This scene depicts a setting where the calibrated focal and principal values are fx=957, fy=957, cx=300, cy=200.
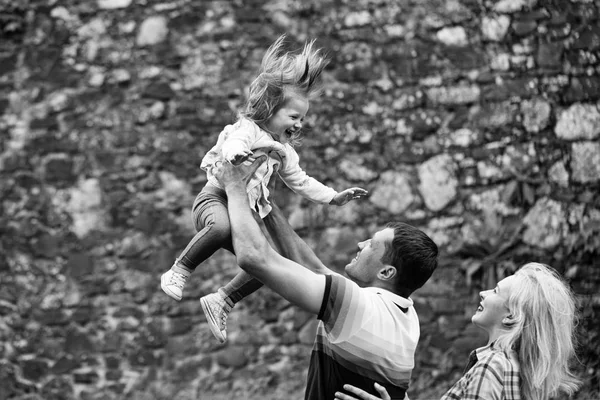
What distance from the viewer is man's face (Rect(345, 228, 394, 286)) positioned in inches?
123

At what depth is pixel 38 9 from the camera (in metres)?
7.04

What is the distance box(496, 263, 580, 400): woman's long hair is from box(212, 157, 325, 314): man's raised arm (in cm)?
62

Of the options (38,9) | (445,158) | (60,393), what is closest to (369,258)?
(445,158)

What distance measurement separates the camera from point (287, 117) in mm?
3145

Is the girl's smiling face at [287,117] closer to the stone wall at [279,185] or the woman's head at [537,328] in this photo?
the woman's head at [537,328]

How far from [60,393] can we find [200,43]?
2.67 metres

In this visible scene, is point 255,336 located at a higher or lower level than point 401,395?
lower

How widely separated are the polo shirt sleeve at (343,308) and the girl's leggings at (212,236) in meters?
0.38

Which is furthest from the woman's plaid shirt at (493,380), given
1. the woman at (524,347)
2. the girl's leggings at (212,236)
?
the girl's leggings at (212,236)

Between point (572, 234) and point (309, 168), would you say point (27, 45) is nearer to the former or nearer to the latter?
point (309, 168)

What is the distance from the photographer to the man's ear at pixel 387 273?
3102 mm

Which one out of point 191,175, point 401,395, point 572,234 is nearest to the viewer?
point 401,395

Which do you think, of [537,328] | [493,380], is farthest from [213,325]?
[537,328]

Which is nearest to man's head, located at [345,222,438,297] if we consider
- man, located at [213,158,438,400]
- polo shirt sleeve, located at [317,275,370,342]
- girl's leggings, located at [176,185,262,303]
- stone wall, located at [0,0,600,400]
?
man, located at [213,158,438,400]
